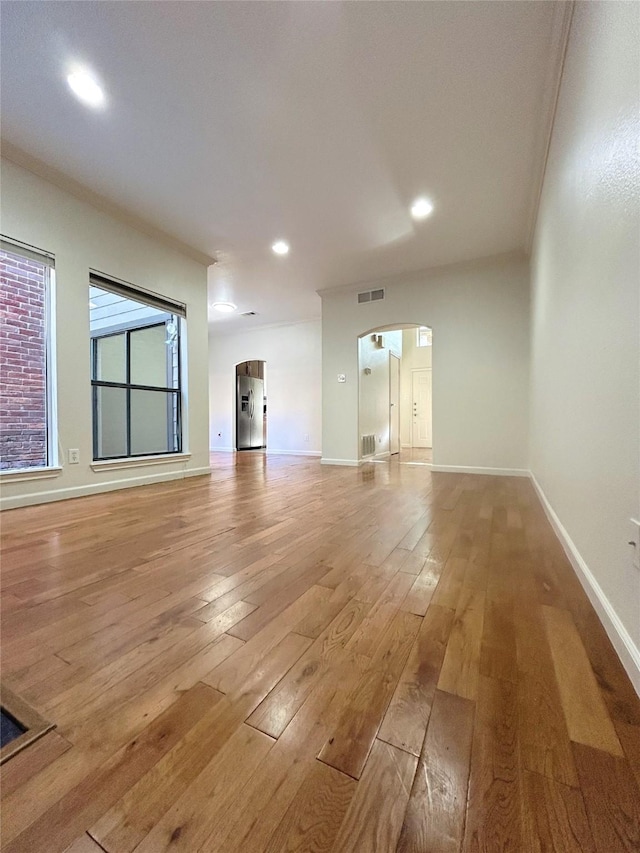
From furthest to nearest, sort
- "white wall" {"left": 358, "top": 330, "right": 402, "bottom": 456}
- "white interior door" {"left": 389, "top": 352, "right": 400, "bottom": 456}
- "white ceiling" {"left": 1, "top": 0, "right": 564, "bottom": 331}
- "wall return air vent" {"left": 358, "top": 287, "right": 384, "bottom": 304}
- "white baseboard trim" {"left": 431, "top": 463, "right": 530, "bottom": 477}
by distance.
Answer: "white interior door" {"left": 389, "top": 352, "right": 400, "bottom": 456}, "white wall" {"left": 358, "top": 330, "right": 402, "bottom": 456}, "wall return air vent" {"left": 358, "top": 287, "right": 384, "bottom": 304}, "white baseboard trim" {"left": 431, "top": 463, "right": 530, "bottom": 477}, "white ceiling" {"left": 1, "top": 0, "right": 564, "bottom": 331}

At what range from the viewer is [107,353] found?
3.77 meters

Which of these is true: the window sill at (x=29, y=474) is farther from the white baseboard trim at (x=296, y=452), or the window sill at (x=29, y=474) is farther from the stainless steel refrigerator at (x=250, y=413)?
the stainless steel refrigerator at (x=250, y=413)

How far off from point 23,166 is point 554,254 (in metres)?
4.23

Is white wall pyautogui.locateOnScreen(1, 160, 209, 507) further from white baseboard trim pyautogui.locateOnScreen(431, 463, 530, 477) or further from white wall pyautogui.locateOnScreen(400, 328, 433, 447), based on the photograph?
white wall pyautogui.locateOnScreen(400, 328, 433, 447)

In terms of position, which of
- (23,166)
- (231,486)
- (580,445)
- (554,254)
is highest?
(23,166)

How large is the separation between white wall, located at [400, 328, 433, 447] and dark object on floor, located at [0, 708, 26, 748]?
8446 millimetres

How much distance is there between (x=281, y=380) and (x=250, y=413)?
1.87 metres

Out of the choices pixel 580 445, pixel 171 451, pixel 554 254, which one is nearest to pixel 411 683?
pixel 580 445

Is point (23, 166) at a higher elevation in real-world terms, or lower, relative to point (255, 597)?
higher

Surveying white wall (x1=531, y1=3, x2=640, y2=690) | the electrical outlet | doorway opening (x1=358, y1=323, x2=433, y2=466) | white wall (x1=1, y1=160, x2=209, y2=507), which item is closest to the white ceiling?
white wall (x1=1, y1=160, x2=209, y2=507)

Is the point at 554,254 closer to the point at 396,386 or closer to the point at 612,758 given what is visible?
the point at 612,758

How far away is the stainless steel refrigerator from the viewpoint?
8.59 m

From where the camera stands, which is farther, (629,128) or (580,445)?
(580,445)

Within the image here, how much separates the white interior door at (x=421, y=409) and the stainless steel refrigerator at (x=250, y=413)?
4178mm
